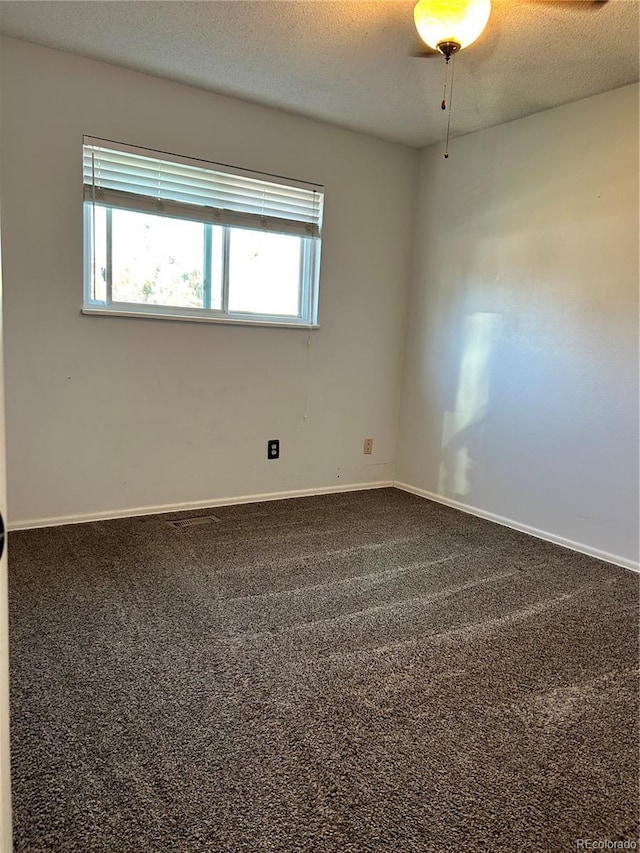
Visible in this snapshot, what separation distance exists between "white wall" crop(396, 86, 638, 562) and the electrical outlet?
3.39 ft

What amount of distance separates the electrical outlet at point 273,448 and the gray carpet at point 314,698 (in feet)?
2.91

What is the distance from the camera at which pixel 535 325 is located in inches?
126

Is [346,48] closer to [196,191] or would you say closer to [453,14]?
[453,14]

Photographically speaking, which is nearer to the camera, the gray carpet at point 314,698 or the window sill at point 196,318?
the gray carpet at point 314,698

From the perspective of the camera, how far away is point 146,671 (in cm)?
177

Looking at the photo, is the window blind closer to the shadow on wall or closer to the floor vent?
the shadow on wall

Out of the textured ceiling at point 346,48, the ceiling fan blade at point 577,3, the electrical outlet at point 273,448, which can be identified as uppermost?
the textured ceiling at point 346,48

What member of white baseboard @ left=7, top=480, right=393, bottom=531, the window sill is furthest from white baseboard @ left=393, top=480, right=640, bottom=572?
the window sill

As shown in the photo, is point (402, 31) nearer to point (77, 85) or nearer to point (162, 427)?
point (77, 85)

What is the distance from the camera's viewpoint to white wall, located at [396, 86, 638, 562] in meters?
2.83

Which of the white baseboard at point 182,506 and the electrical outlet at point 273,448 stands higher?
the electrical outlet at point 273,448

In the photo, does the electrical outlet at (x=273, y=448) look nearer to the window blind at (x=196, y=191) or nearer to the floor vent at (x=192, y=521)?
the floor vent at (x=192, y=521)

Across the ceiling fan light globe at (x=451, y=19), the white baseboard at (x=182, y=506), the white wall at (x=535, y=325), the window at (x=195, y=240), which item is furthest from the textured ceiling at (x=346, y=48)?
the white baseboard at (x=182, y=506)

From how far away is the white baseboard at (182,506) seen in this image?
2960 millimetres
